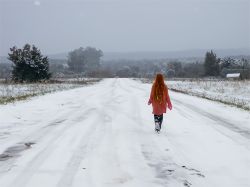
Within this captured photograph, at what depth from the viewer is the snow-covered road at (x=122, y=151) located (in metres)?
6.57

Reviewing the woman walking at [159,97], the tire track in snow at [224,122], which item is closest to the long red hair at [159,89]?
the woman walking at [159,97]

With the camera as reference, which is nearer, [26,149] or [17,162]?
[17,162]

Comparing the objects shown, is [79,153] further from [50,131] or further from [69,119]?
[69,119]

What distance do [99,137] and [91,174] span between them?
3.69 m

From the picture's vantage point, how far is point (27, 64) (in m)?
53.5

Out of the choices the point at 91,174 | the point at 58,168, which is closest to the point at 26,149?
the point at 58,168

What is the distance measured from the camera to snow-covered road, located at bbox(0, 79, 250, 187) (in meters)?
6.57

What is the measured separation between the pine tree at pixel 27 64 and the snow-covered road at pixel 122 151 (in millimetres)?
39454

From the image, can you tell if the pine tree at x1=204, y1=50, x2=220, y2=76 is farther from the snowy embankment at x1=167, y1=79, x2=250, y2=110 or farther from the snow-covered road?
the snow-covered road

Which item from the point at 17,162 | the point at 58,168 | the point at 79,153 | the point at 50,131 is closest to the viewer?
the point at 58,168

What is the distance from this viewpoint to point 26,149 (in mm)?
8953

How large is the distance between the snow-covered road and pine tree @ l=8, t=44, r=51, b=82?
39.5m

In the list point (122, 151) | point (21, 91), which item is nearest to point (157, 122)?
point (122, 151)

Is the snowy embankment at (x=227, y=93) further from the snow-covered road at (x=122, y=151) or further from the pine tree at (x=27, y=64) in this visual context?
the pine tree at (x=27, y=64)
